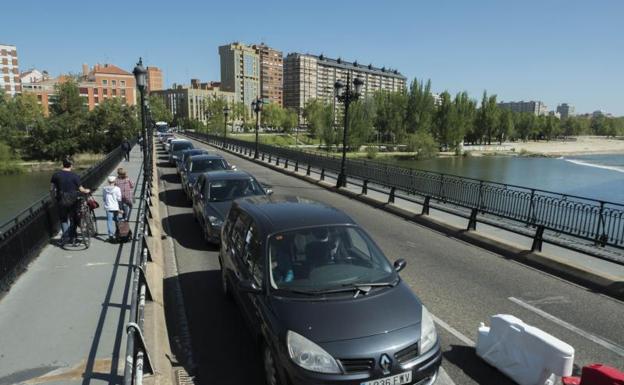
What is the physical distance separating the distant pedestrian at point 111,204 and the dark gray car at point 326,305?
188 inches

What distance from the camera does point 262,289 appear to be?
446 cm

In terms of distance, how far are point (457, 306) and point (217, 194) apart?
6520 mm

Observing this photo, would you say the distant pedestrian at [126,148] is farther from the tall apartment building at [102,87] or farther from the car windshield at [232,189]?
the tall apartment building at [102,87]

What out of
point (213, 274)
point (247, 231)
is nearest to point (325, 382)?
point (247, 231)

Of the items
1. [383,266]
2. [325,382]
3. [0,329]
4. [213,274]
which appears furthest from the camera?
[213,274]

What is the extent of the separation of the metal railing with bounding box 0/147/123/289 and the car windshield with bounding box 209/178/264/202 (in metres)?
3.60

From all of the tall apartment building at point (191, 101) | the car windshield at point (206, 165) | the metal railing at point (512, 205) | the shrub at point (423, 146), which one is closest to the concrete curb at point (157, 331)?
the metal railing at point (512, 205)

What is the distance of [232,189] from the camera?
10.9m

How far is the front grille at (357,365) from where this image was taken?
3613mm

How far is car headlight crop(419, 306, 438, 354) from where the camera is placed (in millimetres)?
3942

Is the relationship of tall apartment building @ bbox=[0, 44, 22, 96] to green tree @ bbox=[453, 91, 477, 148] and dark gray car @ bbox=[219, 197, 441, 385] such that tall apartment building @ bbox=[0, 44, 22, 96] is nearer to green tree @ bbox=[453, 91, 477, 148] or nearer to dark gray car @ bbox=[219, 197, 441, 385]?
green tree @ bbox=[453, 91, 477, 148]

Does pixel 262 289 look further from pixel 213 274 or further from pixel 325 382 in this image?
pixel 213 274

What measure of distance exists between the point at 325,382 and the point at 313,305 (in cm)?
76

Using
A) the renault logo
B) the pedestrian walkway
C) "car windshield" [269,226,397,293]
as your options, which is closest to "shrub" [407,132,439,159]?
the pedestrian walkway
